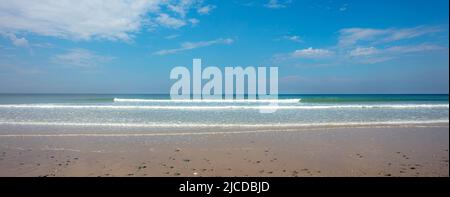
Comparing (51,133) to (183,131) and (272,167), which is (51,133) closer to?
(183,131)

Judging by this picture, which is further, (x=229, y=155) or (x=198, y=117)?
(x=198, y=117)

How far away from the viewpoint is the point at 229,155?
6.17m

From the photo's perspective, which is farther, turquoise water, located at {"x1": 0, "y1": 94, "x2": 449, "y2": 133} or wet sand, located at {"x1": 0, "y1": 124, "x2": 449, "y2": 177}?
turquoise water, located at {"x1": 0, "y1": 94, "x2": 449, "y2": 133}

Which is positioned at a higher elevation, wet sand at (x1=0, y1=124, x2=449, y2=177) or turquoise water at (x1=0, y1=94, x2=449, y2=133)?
turquoise water at (x1=0, y1=94, x2=449, y2=133)

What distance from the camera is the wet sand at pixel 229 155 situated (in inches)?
197

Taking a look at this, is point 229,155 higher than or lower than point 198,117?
lower

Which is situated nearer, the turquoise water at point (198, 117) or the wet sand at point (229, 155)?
the wet sand at point (229, 155)

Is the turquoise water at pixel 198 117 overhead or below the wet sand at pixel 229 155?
overhead

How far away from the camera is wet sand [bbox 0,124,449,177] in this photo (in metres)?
5.00

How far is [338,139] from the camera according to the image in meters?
8.09
